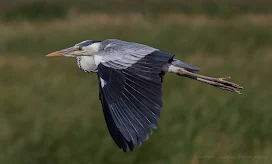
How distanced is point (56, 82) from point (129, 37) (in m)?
2.96

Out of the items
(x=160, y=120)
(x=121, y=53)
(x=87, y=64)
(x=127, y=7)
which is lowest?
(x=127, y=7)

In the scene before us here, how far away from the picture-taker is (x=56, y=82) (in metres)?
4.45

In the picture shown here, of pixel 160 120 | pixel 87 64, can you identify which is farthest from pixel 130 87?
pixel 160 120

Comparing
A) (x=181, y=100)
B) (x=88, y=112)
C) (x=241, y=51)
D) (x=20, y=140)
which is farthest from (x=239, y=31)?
(x=20, y=140)

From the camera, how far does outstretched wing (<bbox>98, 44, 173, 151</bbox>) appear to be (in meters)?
2.06

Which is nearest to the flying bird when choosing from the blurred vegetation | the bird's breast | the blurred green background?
the bird's breast

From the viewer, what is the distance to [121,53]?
2.29 m

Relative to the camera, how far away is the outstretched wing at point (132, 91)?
2.06m

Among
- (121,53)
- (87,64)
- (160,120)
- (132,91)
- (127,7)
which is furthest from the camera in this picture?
(127,7)

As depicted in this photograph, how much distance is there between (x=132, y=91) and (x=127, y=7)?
975cm

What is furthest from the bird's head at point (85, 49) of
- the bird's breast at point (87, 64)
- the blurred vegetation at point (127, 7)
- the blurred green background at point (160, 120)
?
the blurred vegetation at point (127, 7)

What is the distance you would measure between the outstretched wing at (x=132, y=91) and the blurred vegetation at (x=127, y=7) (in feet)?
28.0

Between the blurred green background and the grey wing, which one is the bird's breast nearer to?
the grey wing

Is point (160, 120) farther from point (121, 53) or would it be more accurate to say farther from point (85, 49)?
point (121, 53)
